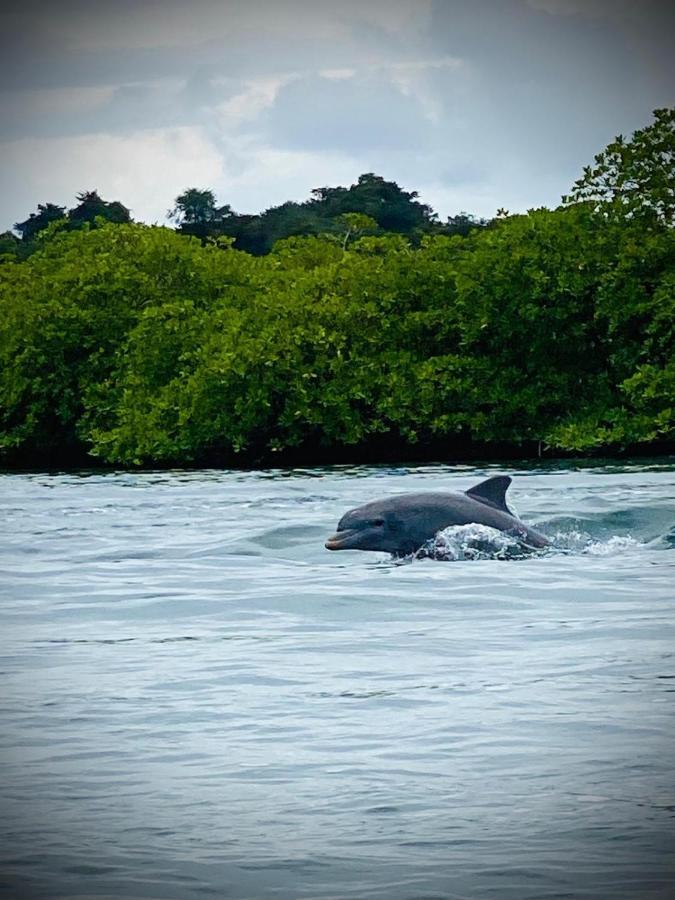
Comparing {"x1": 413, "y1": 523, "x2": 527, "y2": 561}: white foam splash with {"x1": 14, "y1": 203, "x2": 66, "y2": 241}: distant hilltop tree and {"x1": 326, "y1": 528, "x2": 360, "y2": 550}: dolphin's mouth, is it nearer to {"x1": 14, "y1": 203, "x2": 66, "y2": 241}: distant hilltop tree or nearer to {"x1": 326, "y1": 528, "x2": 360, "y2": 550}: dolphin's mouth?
{"x1": 326, "y1": 528, "x2": 360, "y2": 550}: dolphin's mouth

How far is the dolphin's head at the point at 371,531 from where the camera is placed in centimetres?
1529

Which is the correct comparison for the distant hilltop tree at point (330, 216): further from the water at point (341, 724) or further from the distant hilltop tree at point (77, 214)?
the water at point (341, 724)

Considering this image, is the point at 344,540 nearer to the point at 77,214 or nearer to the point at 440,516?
the point at 440,516

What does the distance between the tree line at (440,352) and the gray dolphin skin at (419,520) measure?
62.6 feet

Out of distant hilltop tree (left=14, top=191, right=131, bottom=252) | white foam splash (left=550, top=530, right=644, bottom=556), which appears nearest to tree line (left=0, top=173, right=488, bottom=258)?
distant hilltop tree (left=14, top=191, right=131, bottom=252)

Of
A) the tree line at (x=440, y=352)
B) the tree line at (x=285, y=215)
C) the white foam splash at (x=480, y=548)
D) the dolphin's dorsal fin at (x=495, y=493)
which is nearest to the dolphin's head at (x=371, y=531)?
the white foam splash at (x=480, y=548)

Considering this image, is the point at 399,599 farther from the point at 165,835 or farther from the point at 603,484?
the point at 603,484

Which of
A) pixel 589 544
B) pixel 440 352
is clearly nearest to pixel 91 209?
pixel 440 352

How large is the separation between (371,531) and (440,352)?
25.3m

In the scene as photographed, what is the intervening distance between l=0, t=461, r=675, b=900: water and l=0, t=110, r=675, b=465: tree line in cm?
2155

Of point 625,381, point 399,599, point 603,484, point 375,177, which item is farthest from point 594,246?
point 375,177

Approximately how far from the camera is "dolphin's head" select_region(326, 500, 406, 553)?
15289 millimetres

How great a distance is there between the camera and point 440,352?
40469 mm

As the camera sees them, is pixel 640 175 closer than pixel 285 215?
Yes
